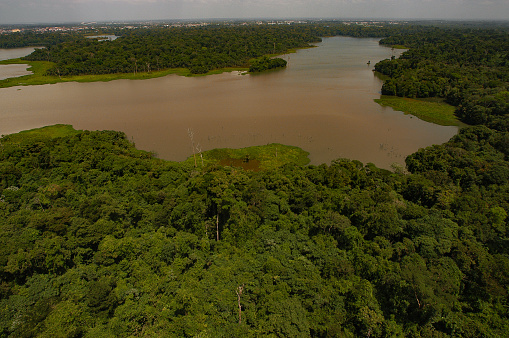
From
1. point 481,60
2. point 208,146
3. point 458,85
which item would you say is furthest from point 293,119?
point 481,60

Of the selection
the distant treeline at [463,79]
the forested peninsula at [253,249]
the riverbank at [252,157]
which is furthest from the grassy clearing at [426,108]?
the riverbank at [252,157]

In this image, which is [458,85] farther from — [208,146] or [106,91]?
[106,91]

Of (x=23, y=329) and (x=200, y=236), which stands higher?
(x=23, y=329)

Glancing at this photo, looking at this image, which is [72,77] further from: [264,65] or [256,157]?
[256,157]

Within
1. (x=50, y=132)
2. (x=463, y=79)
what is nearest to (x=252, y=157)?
(x=50, y=132)

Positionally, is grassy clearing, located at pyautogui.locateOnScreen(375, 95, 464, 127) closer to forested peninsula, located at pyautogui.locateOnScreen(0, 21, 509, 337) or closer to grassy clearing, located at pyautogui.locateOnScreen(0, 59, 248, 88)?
forested peninsula, located at pyautogui.locateOnScreen(0, 21, 509, 337)

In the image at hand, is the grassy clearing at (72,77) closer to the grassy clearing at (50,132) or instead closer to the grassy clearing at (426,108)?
the grassy clearing at (50,132)

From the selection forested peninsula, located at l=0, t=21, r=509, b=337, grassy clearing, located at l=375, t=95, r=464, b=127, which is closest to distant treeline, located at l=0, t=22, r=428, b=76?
grassy clearing, located at l=375, t=95, r=464, b=127
